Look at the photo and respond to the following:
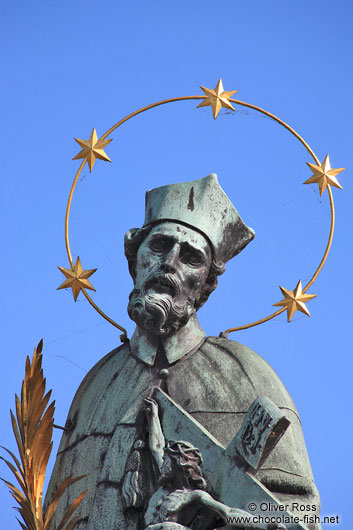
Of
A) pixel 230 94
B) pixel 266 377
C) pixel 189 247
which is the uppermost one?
pixel 230 94

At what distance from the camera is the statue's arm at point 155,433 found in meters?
8.96

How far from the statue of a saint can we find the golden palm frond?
19 centimetres

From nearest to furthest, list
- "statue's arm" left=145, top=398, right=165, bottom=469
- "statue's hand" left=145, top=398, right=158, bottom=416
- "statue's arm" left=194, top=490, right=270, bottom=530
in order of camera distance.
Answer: "statue's arm" left=194, top=490, right=270, bottom=530, "statue's arm" left=145, top=398, right=165, bottom=469, "statue's hand" left=145, top=398, right=158, bottom=416

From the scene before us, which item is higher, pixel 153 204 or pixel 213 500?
pixel 153 204

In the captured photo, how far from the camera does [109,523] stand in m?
8.96

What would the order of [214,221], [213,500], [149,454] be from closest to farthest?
[213,500] < [149,454] < [214,221]

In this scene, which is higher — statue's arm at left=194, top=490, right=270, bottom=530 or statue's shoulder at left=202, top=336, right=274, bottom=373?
statue's shoulder at left=202, top=336, right=274, bottom=373

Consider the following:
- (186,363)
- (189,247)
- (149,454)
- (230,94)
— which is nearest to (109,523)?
(149,454)

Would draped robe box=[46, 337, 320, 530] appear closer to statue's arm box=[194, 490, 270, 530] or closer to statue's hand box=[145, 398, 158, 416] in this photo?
statue's hand box=[145, 398, 158, 416]

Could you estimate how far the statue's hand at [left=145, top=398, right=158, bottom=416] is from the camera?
362 inches

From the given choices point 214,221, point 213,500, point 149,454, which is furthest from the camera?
point 214,221

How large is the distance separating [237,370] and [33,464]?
52.4 inches

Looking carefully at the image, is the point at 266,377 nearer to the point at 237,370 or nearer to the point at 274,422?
the point at 237,370

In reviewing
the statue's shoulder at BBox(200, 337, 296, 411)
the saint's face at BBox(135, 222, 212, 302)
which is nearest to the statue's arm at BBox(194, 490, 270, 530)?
the statue's shoulder at BBox(200, 337, 296, 411)
